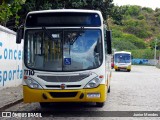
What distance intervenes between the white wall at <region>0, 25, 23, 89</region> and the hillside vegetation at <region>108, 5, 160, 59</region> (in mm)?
85820

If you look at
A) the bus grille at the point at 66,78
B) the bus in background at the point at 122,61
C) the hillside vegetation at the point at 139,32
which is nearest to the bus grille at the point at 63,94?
the bus grille at the point at 66,78

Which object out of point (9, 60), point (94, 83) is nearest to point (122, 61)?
point (9, 60)

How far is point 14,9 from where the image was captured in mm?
12727

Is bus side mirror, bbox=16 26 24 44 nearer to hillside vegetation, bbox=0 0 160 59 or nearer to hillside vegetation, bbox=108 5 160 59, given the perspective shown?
hillside vegetation, bbox=0 0 160 59

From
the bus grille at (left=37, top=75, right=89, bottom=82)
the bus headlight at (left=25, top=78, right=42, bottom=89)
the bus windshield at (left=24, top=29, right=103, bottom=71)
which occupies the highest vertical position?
the bus windshield at (left=24, top=29, right=103, bottom=71)

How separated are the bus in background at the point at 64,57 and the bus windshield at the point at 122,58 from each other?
37.4 metres

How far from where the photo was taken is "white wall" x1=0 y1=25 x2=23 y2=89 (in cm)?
1619

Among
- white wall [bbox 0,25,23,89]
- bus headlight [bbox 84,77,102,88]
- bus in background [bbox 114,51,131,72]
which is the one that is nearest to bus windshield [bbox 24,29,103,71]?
bus headlight [bbox 84,77,102,88]

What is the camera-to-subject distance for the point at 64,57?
33.1ft

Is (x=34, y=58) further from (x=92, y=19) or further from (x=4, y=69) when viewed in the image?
(x=4, y=69)

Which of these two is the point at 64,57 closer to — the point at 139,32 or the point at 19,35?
the point at 19,35

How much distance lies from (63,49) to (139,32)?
133m

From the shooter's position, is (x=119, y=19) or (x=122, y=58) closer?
(x=119, y=19)

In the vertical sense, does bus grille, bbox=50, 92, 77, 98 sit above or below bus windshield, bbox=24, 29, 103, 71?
below
